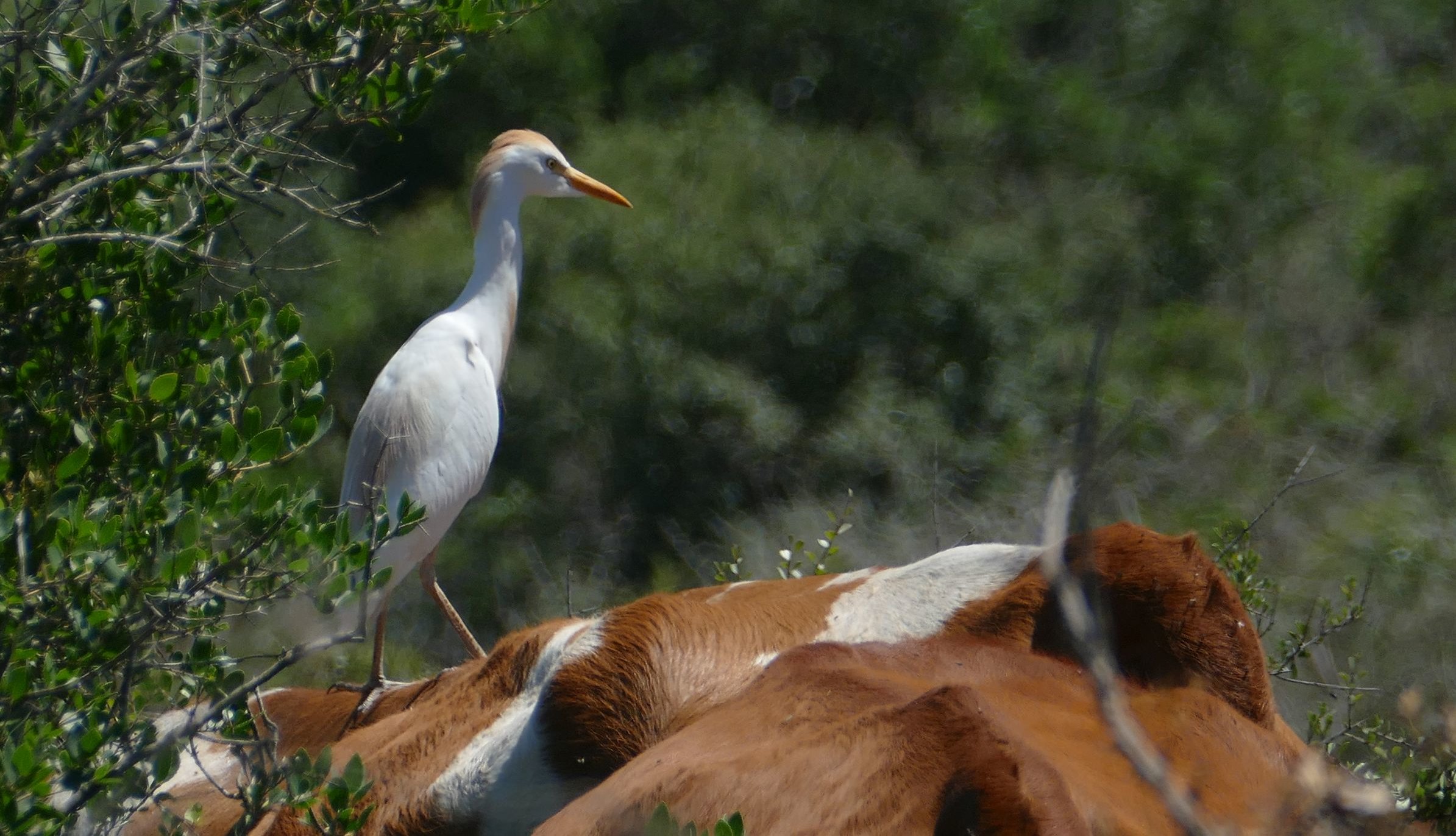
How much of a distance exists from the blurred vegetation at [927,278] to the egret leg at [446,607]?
2.51 metres

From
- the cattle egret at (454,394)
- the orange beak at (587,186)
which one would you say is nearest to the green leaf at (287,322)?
the cattle egret at (454,394)

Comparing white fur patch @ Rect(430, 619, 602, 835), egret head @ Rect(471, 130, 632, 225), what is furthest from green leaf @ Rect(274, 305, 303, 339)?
egret head @ Rect(471, 130, 632, 225)

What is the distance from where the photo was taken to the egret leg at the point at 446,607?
5004 millimetres

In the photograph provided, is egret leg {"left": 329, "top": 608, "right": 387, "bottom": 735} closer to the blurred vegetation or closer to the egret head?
the egret head

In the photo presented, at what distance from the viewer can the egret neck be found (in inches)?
231

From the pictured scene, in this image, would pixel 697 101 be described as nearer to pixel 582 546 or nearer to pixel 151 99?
pixel 582 546

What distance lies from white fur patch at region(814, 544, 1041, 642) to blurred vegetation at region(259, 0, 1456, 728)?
4.13m

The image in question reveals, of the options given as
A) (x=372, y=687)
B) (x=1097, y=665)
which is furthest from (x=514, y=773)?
(x=1097, y=665)

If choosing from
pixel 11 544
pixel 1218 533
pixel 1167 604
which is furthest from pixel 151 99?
pixel 1218 533

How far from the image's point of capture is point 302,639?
274cm

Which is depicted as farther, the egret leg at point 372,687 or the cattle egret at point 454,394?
the cattle egret at point 454,394

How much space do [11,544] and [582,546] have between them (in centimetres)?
816

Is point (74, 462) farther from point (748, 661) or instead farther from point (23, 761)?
point (748, 661)

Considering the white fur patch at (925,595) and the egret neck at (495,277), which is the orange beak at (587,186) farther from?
the white fur patch at (925,595)
